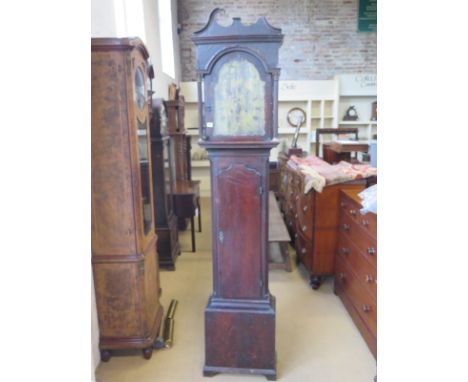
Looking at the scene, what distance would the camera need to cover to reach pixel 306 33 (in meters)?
5.95

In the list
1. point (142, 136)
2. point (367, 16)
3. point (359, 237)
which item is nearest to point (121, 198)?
point (142, 136)

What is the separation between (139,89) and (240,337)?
4.87 feet

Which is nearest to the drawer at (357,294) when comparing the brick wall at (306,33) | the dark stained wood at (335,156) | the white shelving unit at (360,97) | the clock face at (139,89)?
the dark stained wood at (335,156)

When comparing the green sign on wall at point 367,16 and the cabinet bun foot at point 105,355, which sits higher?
the green sign on wall at point 367,16

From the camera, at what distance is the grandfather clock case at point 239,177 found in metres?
1.53

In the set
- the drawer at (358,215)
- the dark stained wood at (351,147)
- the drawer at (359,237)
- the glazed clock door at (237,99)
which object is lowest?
the drawer at (359,237)

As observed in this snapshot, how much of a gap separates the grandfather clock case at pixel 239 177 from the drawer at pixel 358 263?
621 millimetres

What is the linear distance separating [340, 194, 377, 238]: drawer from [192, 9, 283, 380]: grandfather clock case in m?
0.65

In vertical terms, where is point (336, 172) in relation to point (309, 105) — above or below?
below

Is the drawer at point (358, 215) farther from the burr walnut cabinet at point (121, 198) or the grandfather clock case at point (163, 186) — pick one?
the grandfather clock case at point (163, 186)

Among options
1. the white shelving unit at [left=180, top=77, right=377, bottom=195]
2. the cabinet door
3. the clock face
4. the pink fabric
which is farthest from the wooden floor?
the white shelving unit at [left=180, top=77, right=377, bottom=195]

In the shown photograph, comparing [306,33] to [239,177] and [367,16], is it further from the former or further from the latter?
[239,177]
